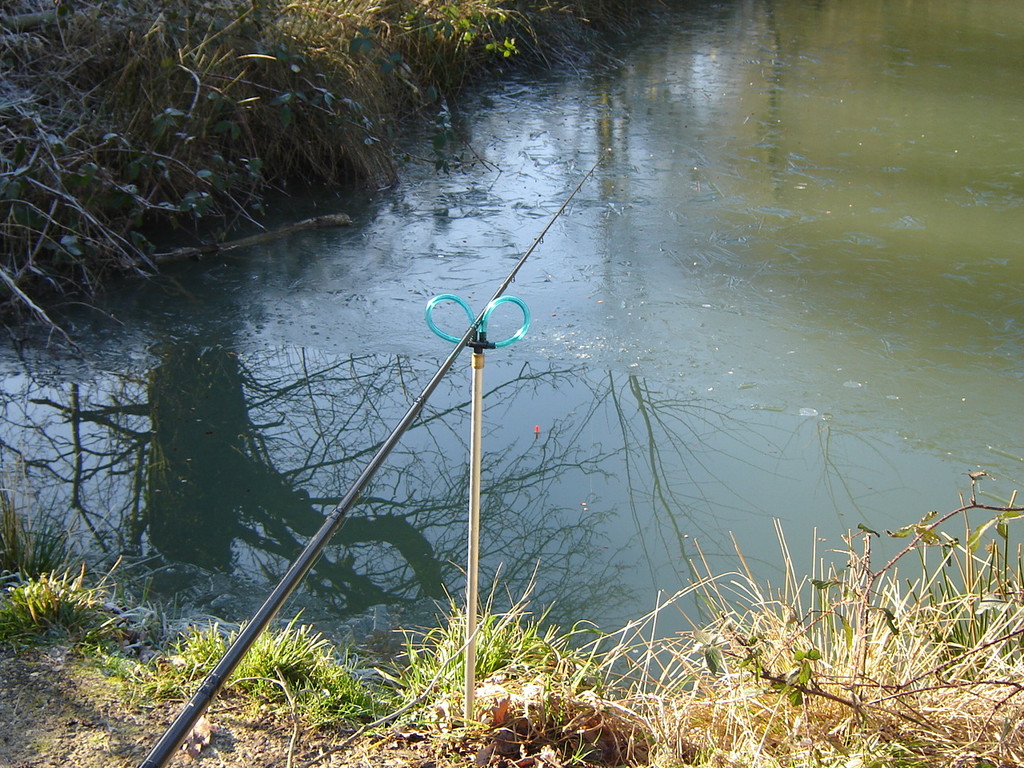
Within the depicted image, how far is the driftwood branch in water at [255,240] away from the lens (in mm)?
4641

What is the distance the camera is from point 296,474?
10.4 feet

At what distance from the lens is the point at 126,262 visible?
4309 millimetres

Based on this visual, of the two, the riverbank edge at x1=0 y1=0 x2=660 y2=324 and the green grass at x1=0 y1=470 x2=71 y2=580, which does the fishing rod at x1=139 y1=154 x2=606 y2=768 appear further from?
the riverbank edge at x1=0 y1=0 x2=660 y2=324

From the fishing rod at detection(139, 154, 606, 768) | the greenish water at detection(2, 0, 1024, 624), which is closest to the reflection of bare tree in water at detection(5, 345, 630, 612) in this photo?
the greenish water at detection(2, 0, 1024, 624)

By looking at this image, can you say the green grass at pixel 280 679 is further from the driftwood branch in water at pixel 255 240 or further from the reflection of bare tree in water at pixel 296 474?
the driftwood branch in water at pixel 255 240

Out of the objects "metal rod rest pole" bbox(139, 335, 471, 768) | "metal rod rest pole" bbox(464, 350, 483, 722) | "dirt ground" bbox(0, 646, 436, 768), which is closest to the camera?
"metal rod rest pole" bbox(139, 335, 471, 768)

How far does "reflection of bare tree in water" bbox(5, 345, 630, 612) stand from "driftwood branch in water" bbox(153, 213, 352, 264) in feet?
2.92

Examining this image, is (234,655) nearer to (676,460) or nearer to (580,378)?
(676,460)

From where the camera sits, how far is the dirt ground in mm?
1922

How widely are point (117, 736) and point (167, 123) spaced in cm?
302

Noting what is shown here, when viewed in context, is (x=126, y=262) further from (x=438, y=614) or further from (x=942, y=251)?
(x=942, y=251)

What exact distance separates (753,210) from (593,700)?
12.2 ft

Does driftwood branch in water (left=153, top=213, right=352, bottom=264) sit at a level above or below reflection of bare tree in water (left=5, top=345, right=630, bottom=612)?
above

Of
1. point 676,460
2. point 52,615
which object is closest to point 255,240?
point 676,460
